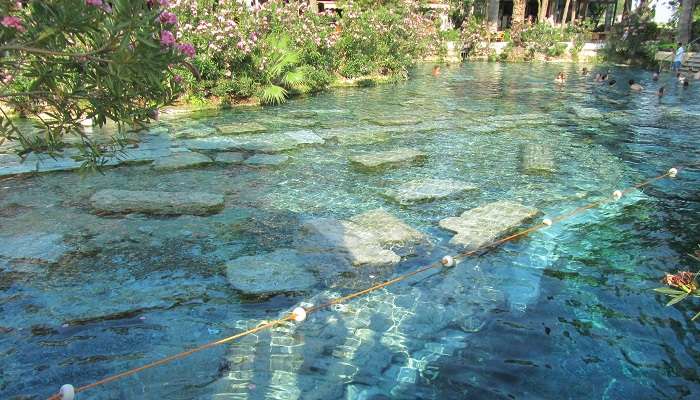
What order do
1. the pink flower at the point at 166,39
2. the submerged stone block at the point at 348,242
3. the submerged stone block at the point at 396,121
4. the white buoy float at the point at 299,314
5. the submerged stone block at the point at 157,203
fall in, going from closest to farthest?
1. the pink flower at the point at 166,39
2. the white buoy float at the point at 299,314
3. the submerged stone block at the point at 348,242
4. the submerged stone block at the point at 157,203
5. the submerged stone block at the point at 396,121

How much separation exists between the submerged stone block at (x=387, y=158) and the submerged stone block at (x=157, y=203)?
2.50 m

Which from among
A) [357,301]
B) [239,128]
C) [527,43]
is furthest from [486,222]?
[527,43]

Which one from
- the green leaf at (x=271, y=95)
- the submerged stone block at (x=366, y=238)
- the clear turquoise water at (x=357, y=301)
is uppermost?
the green leaf at (x=271, y=95)

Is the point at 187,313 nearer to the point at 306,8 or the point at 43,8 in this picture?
the point at 43,8

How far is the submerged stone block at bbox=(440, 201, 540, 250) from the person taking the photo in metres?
5.32

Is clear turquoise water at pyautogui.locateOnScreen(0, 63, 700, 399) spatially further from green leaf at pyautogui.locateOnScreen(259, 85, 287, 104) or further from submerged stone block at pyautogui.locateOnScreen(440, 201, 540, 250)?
green leaf at pyautogui.locateOnScreen(259, 85, 287, 104)

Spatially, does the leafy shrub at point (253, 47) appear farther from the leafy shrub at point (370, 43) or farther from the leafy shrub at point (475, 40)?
the leafy shrub at point (475, 40)

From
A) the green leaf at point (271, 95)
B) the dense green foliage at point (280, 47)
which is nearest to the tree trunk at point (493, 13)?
the dense green foliage at point (280, 47)

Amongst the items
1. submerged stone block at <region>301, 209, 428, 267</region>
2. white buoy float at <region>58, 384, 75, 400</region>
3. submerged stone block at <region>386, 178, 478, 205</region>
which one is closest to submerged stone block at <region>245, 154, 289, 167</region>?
submerged stone block at <region>386, 178, 478, 205</region>

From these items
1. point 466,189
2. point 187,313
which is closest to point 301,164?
point 466,189

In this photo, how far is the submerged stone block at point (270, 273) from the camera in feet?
14.1

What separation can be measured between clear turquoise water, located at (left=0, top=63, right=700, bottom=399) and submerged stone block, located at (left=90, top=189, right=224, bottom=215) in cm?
21

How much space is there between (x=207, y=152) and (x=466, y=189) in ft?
13.8

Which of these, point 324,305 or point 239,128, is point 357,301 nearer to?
point 324,305
